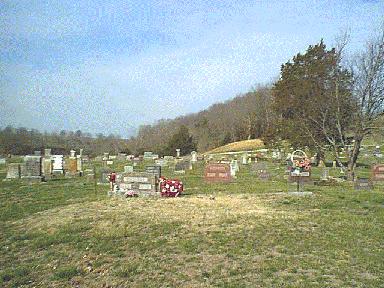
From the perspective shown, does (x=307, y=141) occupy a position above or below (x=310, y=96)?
below

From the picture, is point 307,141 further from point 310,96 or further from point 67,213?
point 67,213

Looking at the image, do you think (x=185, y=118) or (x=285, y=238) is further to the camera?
(x=185, y=118)

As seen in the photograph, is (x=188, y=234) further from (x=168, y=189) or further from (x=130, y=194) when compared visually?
(x=130, y=194)

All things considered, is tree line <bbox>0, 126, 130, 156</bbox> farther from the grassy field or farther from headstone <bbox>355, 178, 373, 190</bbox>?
the grassy field

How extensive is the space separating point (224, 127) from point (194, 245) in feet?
265

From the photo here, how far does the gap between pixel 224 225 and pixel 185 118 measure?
334 feet

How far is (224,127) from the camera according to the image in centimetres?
8825

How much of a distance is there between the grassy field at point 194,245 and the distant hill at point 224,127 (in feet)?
188

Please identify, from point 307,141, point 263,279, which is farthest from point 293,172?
point 307,141

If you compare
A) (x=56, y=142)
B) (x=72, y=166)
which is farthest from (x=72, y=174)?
(x=56, y=142)

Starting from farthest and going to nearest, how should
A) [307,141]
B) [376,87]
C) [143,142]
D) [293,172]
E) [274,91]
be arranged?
[143,142] < [274,91] < [307,141] < [376,87] < [293,172]

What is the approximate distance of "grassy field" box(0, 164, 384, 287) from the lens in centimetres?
648

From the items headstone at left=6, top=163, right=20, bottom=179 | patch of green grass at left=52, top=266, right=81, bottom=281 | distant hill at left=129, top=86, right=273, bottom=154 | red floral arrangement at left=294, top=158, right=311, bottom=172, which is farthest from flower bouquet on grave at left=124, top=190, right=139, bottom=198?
distant hill at left=129, top=86, right=273, bottom=154

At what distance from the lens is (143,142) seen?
3474 inches
